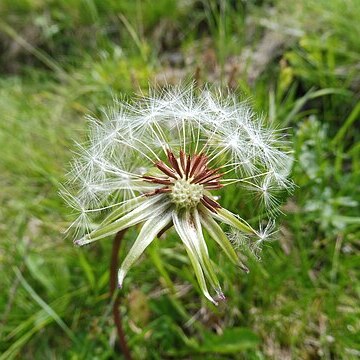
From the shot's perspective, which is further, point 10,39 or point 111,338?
point 10,39

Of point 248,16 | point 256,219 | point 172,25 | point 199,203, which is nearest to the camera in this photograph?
point 199,203

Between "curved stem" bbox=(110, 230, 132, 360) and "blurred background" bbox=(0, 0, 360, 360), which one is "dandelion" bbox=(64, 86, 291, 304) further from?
"blurred background" bbox=(0, 0, 360, 360)

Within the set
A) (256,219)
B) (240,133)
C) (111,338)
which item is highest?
(240,133)

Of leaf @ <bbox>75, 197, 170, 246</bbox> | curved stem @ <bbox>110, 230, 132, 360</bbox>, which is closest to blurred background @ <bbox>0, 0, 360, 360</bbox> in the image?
curved stem @ <bbox>110, 230, 132, 360</bbox>

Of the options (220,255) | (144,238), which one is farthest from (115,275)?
(220,255)

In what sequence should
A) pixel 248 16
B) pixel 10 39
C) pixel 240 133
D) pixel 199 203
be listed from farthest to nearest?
pixel 10 39 → pixel 248 16 → pixel 240 133 → pixel 199 203

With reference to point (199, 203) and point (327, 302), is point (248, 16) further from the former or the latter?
point (199, 203)

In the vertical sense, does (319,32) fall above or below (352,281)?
above

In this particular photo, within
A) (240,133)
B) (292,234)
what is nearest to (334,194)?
(292,234)
